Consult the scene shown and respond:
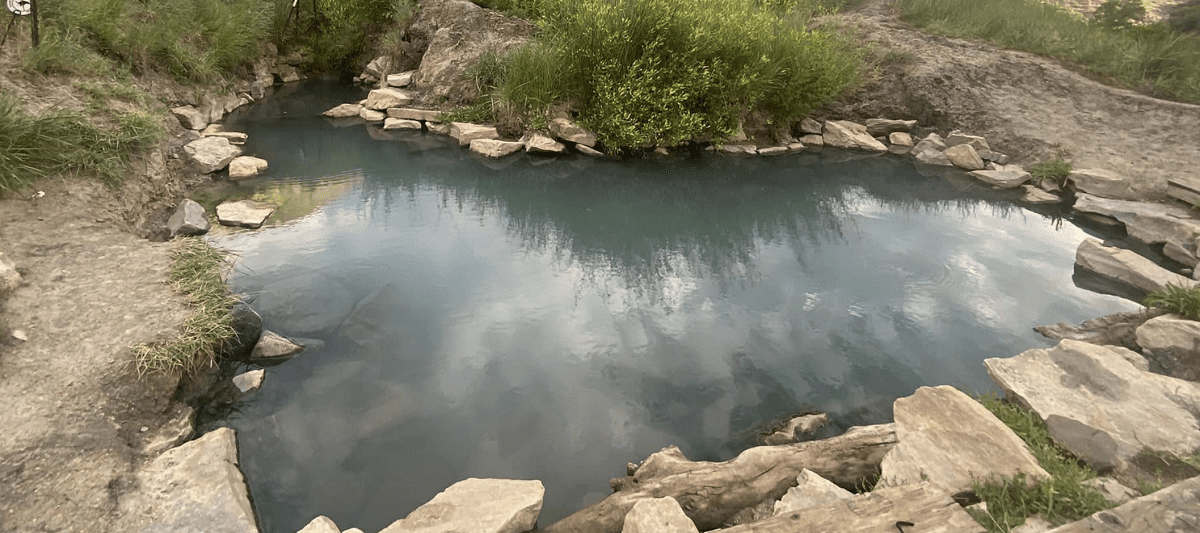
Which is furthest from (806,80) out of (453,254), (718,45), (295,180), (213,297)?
(213,297)

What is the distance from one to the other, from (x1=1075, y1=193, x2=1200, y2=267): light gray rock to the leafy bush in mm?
5947

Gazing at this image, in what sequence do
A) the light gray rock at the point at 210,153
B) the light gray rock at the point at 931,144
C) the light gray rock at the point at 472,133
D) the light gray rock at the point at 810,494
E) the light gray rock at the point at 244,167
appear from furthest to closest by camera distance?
the light gray rock at the point at 931,144
the light gray rock at the point at 472,133
the light gray rock at the point at 244,167
the light gray rock at the point at 210,153
the light gray rock at the point at 810,494

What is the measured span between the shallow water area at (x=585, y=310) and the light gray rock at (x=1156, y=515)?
9.15 feet

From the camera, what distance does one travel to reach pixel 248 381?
5938 mm

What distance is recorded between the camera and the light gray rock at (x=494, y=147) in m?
13.9

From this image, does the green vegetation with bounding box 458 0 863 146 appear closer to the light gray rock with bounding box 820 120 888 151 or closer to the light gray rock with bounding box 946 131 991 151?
the light gray rock with bounding box 820 120 888 151

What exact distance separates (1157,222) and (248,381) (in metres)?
14.3

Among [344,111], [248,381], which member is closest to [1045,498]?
[248,381]

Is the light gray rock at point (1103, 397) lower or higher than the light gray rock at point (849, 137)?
lower

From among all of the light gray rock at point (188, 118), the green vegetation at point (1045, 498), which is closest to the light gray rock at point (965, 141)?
the green vegetation at point (1045, 498)

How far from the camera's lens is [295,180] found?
11.7 m

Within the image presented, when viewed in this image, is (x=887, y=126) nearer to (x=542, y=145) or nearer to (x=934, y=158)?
(x=934, y=158)

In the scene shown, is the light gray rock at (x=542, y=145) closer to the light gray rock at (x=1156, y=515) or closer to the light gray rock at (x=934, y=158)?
the light gray rock at (x=934, y=158)

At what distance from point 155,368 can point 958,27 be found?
70.2ft
